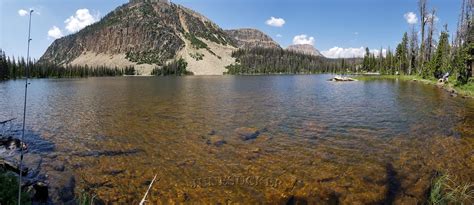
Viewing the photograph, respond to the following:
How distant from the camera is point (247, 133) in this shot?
1936 cm

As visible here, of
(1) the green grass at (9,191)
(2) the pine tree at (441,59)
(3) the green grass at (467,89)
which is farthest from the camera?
(2) the pine tree at (441,59)

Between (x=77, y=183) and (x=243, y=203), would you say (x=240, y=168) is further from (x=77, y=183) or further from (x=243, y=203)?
(x=77, y=183)

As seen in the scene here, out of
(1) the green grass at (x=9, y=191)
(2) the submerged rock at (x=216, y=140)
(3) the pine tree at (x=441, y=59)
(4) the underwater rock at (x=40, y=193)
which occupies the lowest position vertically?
(4) the underwater rock at (x=40, y=193)

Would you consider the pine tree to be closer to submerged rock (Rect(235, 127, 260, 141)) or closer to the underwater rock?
submerged rock (Rect(235, 127, 260, 141))

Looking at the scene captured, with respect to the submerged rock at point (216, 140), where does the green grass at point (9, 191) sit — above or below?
above

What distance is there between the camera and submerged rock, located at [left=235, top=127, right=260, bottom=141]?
1830 cm

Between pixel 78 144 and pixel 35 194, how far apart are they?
8.07m

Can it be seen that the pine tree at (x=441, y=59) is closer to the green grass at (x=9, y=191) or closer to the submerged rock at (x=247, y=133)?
the submerged rock at (x=247, y=133)

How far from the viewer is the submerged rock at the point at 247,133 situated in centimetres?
1830

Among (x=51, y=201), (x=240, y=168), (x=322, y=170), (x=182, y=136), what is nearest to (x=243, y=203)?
(x=240, y=168)

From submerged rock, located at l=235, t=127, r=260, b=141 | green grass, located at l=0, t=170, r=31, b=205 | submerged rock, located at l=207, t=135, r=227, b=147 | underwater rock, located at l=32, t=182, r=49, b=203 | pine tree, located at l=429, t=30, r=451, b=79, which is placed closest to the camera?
green grass, located at l=0, t=170, r=31, b=205

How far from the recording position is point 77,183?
37.3 ft

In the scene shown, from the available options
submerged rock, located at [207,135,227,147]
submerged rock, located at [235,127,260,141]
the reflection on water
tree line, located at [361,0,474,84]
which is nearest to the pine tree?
tree line, located at [361,0,474,84]

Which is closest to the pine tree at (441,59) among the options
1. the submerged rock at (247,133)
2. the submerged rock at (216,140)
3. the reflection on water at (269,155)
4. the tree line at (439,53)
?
the tree line at (439,53)
